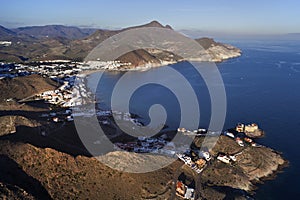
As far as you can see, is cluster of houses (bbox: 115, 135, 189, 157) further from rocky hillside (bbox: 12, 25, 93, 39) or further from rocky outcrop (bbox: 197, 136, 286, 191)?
rocky hillside (bbox: 12, 25, 93, 39)

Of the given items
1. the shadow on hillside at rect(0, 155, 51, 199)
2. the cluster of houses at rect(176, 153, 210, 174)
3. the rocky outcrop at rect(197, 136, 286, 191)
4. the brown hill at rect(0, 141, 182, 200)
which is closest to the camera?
the shadow on hillside at rect(0, 155, 51, 199)

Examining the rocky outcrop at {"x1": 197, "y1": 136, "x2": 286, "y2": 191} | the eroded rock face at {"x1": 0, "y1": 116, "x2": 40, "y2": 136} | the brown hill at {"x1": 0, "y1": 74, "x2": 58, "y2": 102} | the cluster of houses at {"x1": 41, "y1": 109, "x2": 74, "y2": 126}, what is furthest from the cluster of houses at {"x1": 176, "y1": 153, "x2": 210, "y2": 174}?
the brown hill at {"x1": 0, "y1": 74, "x2": 58, "y2": 102}

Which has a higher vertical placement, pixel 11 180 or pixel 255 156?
pixel 11 180

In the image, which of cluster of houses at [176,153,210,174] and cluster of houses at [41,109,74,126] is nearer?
cluster of houses at [176,153,210,174]

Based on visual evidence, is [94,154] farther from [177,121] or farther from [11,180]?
[177,121]

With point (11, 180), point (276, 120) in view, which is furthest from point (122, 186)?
point (276, 120)

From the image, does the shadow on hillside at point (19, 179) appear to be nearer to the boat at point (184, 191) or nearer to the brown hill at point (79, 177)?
the brown hill at point (79, 177)

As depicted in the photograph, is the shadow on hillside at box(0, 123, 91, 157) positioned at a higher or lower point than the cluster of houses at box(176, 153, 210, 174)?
higher
